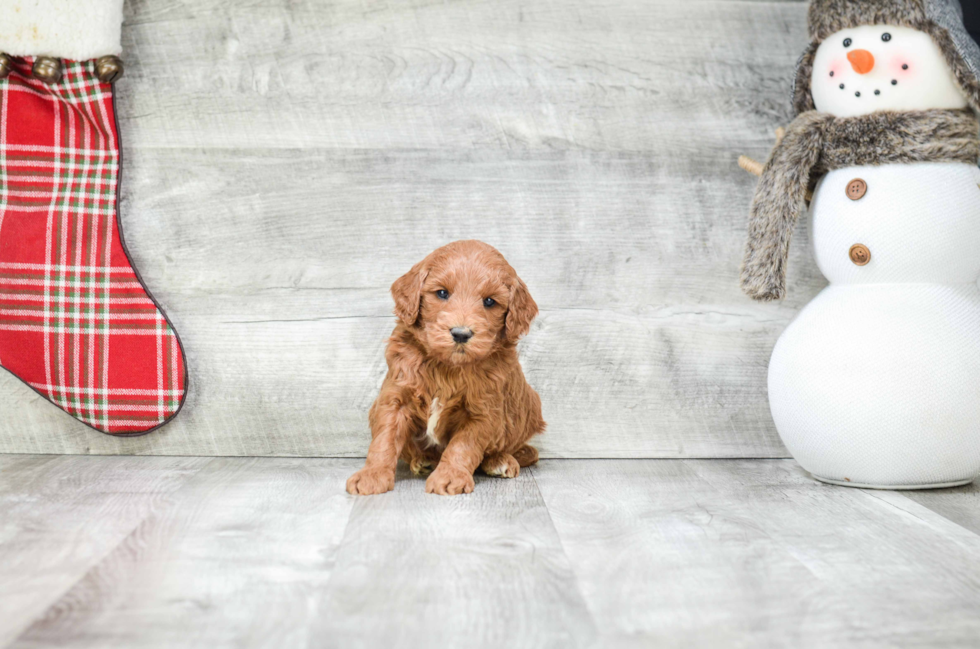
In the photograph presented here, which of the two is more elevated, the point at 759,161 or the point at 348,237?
the point at 759,161

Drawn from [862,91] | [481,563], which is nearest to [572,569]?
[481,563]

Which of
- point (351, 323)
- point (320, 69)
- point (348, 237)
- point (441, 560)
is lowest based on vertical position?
point (441, 560)

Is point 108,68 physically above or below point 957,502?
above

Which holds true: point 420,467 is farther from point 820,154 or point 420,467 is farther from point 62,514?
point 820,154

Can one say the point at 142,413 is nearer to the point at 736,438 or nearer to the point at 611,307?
the point at 611,307

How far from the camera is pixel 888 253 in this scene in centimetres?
151

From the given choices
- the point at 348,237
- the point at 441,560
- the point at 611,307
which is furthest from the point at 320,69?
the point at 441,560

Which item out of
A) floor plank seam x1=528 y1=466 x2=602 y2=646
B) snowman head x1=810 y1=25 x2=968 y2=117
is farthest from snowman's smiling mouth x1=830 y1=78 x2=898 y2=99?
floor plank seam x1=528 y1=466 x2=602 y2=646

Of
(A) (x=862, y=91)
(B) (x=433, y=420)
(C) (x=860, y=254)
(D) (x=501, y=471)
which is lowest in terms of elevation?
(D) (x=501, y=471)

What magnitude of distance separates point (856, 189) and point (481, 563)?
1012mm

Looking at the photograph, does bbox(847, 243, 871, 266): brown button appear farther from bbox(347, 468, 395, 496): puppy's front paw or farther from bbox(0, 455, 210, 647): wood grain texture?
bbox(0, 455, 210, 647): wood grain texture

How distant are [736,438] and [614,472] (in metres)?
0.37

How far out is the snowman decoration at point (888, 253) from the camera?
1465 millimetres

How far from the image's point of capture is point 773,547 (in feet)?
3.91
